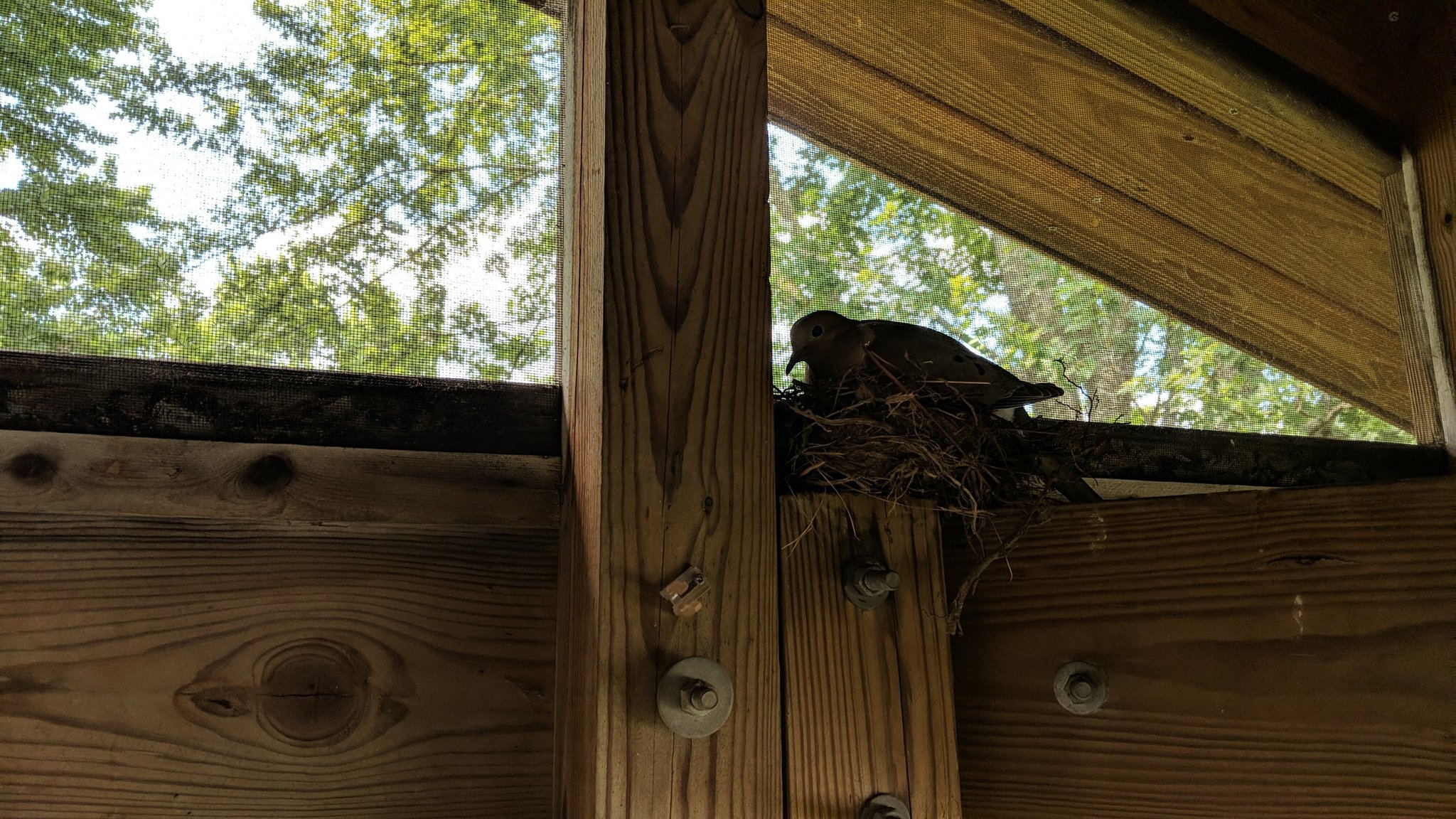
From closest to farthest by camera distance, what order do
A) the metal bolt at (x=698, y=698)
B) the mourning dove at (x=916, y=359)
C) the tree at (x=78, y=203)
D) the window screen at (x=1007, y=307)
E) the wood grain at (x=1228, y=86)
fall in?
1. the metal bolt at (x=698, y=698)
2. the tree at (x=78, y=203)
3. the mourning dove at (x=916, y=359)
4. the window screen at (x=1007, y=307)
5. the wood grain at (x=1228, y=86)

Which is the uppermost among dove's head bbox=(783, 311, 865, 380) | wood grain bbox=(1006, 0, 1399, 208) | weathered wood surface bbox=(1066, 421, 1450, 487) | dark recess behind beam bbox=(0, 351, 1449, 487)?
wood grain bbox=(1006, 0, 1399, 208)

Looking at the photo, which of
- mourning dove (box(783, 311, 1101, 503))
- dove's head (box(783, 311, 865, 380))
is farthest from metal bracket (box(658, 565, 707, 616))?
dove's head (box(783, 311, 865, 380))

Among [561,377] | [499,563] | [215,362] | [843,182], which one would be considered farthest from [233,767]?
[843,182]

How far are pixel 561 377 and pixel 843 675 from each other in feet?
2.32

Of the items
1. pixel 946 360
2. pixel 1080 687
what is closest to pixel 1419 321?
pixel 946 360

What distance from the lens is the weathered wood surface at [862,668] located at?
139 centimetres

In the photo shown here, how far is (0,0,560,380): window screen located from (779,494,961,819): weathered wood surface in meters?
0.61

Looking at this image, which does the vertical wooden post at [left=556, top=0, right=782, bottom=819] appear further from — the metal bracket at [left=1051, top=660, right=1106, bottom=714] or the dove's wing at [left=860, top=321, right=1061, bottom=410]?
the dove's wing at [left=860, top=321, right=1061, bottom=410]

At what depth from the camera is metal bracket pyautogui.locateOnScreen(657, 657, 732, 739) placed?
1.26 m

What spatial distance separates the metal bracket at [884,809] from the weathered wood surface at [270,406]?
740 millimetres

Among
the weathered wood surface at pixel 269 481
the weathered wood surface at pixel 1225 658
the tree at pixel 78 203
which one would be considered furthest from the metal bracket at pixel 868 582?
the tree at pixel 78 203

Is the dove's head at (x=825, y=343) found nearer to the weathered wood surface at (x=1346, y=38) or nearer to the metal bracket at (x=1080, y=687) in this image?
the metal bracket at (x=1080, y=687)

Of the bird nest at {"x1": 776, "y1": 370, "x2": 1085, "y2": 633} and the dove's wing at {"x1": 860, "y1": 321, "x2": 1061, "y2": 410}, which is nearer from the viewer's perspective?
the bird nest at {"x1": 776, "y1": 370, "x2": 1085, "y2": 633}

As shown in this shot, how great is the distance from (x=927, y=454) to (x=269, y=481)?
0.95 m
